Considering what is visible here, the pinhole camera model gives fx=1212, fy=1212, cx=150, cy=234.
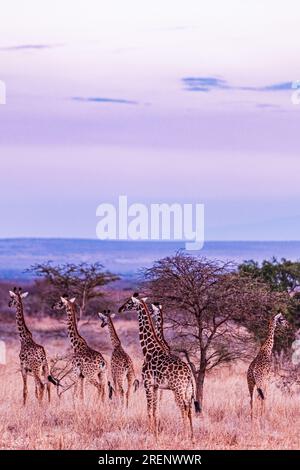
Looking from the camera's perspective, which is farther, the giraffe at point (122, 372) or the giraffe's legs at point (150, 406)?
the giraffe at point (122, 372)

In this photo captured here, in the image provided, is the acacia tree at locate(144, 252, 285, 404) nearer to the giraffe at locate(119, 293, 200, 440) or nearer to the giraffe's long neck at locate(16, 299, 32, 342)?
the giraffe's long neck at locate(16, 299, 32, 342)

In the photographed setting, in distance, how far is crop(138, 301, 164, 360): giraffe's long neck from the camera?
12.5m

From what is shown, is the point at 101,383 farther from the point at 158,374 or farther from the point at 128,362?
the point at 158,374

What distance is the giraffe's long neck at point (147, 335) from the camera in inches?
491

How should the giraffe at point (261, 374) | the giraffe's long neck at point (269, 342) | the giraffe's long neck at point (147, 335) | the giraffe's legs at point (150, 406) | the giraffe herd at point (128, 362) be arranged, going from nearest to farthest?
the giraffe's legs at point (150, 406), the giraffe herd at point (128, 362), the giraffe's long neck at point (147, 335), the giraffe at point (261, 374), the giraffe's long neck at point (269, 342)

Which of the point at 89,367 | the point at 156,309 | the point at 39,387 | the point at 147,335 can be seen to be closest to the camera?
the point at 147,335

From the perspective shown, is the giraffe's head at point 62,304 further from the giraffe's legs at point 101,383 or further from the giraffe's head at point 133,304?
the giraffe's head at point 133,304

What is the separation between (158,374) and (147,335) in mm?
637

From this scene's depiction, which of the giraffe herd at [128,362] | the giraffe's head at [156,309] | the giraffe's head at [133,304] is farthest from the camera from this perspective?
the giraffe's head at [156,309]

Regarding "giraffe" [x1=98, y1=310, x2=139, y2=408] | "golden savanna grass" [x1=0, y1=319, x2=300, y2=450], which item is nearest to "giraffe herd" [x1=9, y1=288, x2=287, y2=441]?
"giraffe" [x1=98, y1=310, x2=139, y2=408]

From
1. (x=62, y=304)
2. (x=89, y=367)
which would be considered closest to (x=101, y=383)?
(x=89, y=367)

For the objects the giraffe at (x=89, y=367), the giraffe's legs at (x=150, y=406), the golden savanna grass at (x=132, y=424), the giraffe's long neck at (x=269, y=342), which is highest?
the giraffe's long neck at (x=269, y=342)

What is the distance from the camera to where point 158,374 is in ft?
39.7

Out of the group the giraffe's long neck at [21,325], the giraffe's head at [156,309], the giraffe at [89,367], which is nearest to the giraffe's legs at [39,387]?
the giraffe at [89,367]
